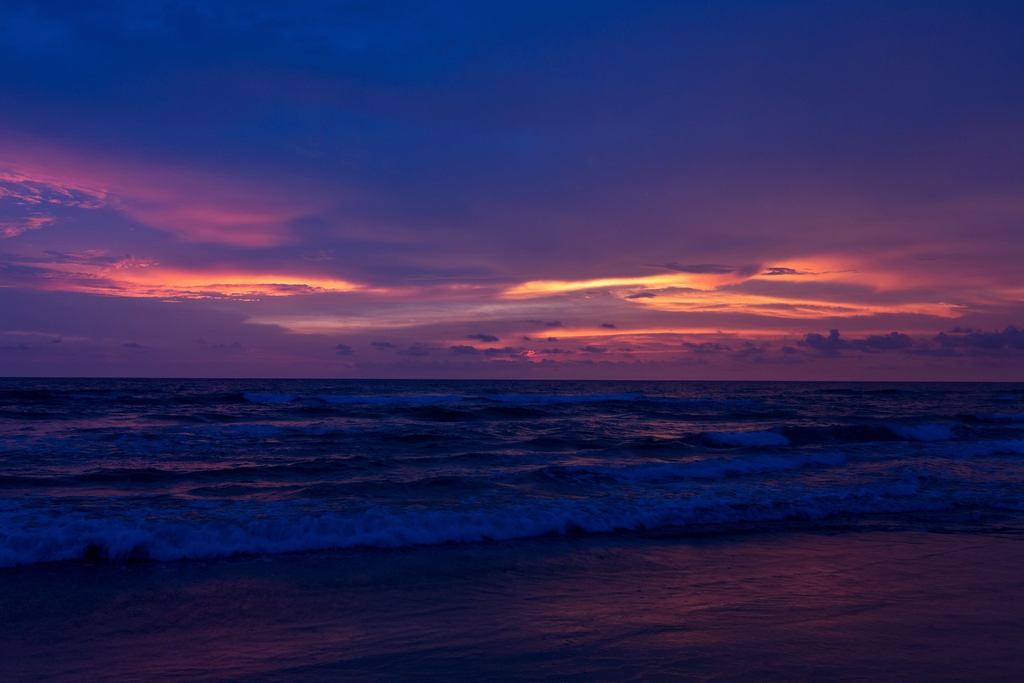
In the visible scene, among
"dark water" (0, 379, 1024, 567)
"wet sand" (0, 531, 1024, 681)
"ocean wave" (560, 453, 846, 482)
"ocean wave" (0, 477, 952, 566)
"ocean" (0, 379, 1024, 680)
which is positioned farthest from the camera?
"ocean wave" (560, 453, 846, 482)

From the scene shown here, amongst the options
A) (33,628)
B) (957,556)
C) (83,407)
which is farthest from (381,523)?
(83,407)

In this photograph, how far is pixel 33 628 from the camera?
5797 millimetres

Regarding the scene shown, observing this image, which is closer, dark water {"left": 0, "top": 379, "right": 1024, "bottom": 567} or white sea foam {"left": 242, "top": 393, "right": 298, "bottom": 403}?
dark water {"left": 0, "top": 379, "right": 1024, "bottom": 567}

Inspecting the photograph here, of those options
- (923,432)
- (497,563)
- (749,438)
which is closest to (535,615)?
(497,563)

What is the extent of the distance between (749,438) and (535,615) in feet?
61.1

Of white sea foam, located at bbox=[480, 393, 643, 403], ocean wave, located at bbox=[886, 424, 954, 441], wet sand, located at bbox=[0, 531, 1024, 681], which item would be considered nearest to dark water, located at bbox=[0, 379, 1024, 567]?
ocean wave, located at bbox=[886, 424, 954, 441]

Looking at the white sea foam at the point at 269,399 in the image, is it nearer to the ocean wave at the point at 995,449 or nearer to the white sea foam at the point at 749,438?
the white sea foam at the point at 749,438

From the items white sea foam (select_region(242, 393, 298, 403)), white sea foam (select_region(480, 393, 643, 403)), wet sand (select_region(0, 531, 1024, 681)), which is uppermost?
white sea foam (select_region(242, 393, 298, 403))

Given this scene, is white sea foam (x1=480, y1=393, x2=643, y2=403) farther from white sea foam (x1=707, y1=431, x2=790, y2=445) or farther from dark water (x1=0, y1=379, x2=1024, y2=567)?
white sea foam (x1=707, y1=431, x2=790, y2=445)

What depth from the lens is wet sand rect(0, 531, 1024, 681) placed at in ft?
16.2

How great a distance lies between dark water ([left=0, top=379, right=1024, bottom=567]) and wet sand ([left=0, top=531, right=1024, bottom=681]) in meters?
0.86

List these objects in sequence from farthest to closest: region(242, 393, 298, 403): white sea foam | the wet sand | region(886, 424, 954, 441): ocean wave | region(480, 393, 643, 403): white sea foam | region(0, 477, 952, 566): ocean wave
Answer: region(480, 393, 643, 403): white sea foam, region(242, 393, 298, 403): white sea foam, region(886, 424, 954, 441): ocean wave, region(0, 477, 952, 566): ocean wave, the wet sand

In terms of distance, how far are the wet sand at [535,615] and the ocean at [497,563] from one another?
34 mm

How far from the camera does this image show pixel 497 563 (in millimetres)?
8086
